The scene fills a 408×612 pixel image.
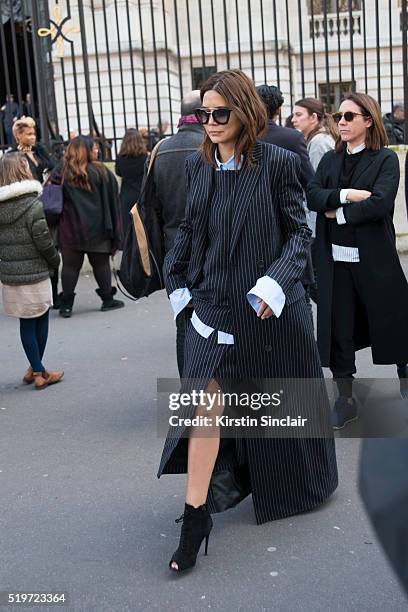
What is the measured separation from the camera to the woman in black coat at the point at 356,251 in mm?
4953

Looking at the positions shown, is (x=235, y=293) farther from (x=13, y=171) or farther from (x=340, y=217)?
(x=13, y=171)

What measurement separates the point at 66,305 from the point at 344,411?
4325 mm

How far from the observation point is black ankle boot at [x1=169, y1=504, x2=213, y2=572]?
3.44 m

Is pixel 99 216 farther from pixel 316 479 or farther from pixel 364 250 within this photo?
pixel 316 479

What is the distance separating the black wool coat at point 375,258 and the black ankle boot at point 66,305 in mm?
4132

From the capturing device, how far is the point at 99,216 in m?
8.85

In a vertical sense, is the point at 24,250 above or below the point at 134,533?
above

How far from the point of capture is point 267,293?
138 inches

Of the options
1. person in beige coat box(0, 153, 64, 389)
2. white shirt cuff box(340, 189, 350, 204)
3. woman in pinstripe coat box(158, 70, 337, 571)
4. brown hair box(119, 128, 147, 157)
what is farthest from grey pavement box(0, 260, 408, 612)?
brown hair box(119, 128, 147, 157)

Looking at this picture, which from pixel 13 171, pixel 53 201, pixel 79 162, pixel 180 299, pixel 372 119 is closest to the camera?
pixel 180 299

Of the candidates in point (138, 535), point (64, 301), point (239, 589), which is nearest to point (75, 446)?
point (138, 535)

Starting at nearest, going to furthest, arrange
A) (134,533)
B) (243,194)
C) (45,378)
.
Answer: (243,194) < (134,533) < (45,378)

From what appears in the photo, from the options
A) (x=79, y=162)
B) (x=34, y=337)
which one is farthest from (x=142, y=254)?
(x=79, y=162)

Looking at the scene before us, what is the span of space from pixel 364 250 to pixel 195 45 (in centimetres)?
1978
